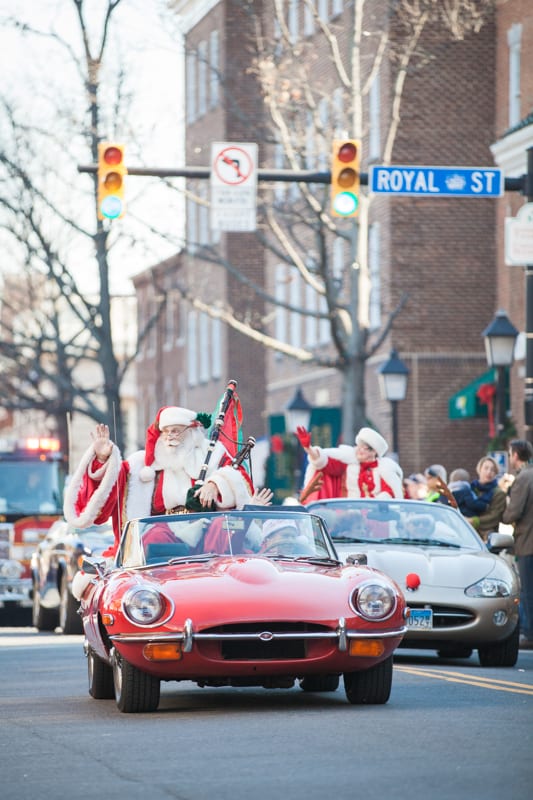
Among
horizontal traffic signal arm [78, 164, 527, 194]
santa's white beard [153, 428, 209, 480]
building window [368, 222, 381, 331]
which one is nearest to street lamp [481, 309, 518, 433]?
horizontal traffic signal arm [78, 164, 527, 194]

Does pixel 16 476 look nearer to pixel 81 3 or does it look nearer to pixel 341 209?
pixel 341 209

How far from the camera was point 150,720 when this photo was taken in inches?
415

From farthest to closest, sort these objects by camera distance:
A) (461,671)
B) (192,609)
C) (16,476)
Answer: (16,476), (461,671), (192,609)

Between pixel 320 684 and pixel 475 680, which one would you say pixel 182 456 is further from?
pixel 475 680

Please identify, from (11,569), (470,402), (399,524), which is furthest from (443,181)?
(470,402)

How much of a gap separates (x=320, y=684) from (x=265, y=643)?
1791 mm

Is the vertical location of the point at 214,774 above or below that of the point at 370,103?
below

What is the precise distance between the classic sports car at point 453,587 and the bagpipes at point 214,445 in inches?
59.7

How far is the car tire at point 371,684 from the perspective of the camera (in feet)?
35.9

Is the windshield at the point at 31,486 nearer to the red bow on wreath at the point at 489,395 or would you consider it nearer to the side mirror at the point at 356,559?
the red bow on wreath at the point at 489,395

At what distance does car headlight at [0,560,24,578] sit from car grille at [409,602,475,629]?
11234 millimetres

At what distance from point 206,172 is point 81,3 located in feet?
53.1

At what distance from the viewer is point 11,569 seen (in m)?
25.1

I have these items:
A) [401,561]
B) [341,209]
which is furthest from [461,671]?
[341,209]
